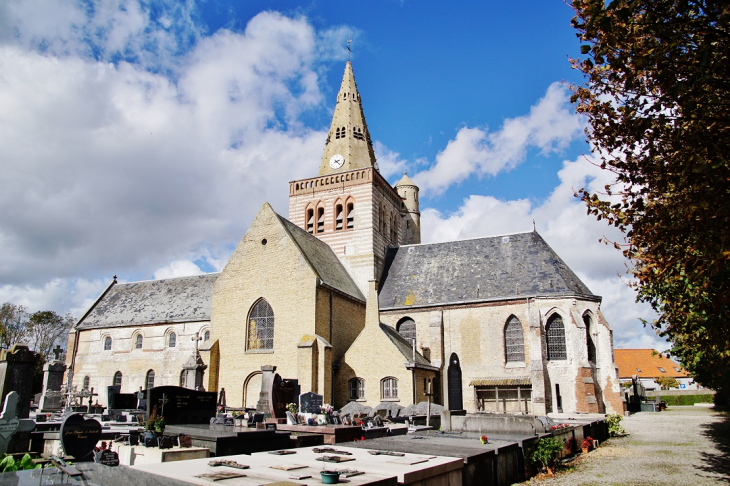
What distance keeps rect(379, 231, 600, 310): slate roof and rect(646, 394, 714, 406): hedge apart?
120 ft

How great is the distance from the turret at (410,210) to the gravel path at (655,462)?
2773cm

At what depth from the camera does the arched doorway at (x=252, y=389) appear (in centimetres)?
2734

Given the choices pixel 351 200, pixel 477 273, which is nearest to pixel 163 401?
pixel 477 273

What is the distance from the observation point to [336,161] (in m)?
39.8

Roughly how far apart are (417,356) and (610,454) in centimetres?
1432

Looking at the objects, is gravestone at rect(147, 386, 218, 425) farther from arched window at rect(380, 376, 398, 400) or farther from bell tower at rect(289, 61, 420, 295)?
bell tower at rect(289, 61, 420, 295)

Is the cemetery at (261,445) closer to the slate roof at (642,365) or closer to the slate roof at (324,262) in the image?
the slate roof at (324,262)

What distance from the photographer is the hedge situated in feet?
196

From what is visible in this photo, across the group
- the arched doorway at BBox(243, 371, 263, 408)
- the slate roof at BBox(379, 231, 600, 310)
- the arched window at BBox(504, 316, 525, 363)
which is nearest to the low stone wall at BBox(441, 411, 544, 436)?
the arched doorway at BBox(243, 371, 263, 408)

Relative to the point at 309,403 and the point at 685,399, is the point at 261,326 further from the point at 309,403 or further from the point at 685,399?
the point at 685,399

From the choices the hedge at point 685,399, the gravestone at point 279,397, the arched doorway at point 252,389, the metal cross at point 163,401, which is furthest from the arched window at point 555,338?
the hedge at point 685,399

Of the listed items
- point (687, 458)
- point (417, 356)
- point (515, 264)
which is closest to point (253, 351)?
point (417, 356)

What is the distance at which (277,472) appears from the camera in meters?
7.66

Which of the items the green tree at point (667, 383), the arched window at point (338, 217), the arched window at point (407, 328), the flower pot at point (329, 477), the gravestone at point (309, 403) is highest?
the arched window at point (338, 217)
